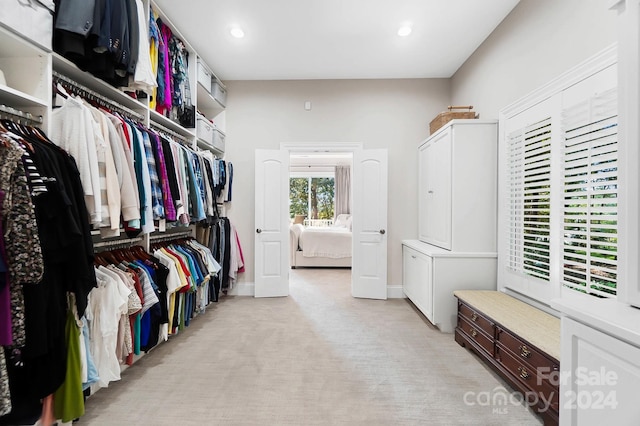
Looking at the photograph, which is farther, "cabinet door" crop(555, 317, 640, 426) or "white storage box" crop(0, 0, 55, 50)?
"white storage box" crop(0, 0, 55, 50)

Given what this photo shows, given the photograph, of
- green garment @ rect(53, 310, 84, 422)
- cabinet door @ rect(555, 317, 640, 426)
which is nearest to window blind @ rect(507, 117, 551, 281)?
cabinet door @ rect(555, 317, 640, 426)

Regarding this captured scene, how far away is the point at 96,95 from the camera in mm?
1975

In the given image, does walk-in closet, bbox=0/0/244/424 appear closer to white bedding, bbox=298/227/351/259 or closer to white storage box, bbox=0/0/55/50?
white storage box, bbox=0/0/55/50

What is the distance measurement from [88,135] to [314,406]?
195cm

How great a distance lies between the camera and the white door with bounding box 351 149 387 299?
3.96 meters

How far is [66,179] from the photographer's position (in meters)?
1.46

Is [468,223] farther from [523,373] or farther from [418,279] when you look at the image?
[523,373]

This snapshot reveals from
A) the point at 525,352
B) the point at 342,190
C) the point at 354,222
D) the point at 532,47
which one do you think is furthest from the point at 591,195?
the point at 342,190

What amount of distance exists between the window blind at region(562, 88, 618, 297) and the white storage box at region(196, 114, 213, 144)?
10.4 ft

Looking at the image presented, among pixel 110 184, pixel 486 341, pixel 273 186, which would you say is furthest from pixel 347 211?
pixel 110 184

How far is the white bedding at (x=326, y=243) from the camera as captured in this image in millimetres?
5809

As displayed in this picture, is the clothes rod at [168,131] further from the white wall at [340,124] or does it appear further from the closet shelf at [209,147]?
the white wall at [340,124]

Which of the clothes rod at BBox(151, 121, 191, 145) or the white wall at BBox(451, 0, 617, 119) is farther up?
the white wall at BBox(451, 0, 617, 119)

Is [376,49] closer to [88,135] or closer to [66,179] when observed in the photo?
[88,135]
